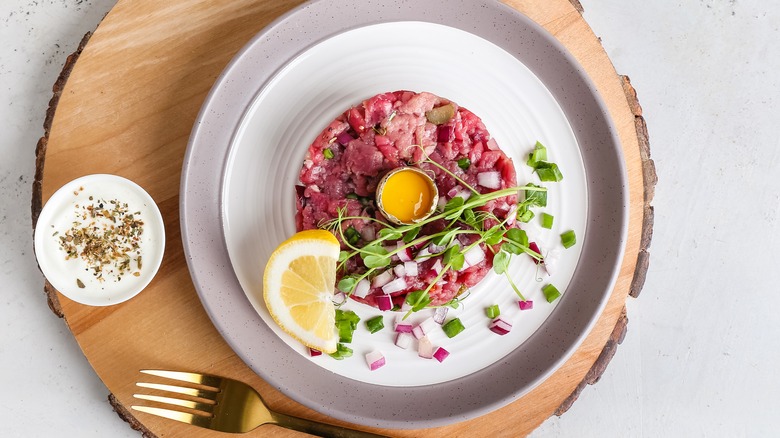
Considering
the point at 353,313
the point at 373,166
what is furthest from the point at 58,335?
the point at 373,166

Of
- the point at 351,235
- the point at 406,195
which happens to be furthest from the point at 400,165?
the point at 351,235

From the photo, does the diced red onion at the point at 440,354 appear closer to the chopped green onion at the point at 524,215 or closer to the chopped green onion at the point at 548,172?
the chopped green onion at the point at 524,215

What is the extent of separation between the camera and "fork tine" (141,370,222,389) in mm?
3420

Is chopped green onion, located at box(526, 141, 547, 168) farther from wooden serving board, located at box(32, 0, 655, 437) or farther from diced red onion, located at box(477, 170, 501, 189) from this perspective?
wooden serving board, located at box(32, 0, 655, 437)

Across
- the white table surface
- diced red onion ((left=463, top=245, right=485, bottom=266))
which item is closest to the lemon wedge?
diced red onion ((left=463, top=245, right=485, bottom=266))

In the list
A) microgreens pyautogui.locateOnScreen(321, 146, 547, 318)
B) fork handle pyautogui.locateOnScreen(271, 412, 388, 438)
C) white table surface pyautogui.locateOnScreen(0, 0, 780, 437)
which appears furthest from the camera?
white table surface pyautogui.locateOnScreen(0, 0, 780, 437)

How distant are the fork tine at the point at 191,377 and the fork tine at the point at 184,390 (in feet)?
0.13

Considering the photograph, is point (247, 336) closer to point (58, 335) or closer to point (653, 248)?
point (58, 335)

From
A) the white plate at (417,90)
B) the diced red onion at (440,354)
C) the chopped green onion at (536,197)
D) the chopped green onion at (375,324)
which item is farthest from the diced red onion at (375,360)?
the chopped green onion at (536,197)

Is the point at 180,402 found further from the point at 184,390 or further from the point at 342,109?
the point at 342,109

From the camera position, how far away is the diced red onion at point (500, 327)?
3.57 meters

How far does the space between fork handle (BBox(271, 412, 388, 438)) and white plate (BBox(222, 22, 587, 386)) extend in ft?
1.06

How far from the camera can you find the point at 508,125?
3.69 meters

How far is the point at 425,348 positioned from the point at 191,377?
4.42 ft
